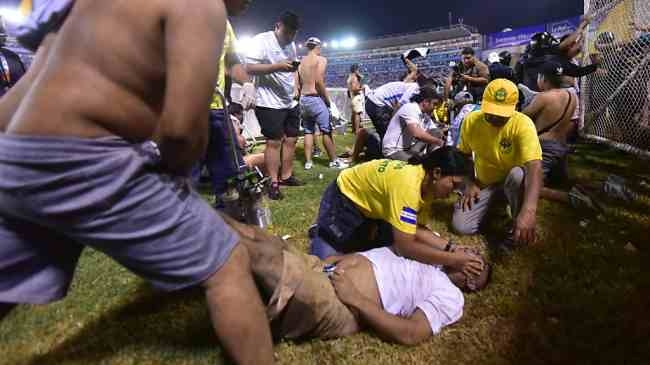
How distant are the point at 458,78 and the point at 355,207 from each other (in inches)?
246

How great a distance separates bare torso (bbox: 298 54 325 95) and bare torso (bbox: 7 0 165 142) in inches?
204

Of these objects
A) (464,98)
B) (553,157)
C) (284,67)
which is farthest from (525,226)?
(464,98)

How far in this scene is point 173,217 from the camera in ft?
3.86

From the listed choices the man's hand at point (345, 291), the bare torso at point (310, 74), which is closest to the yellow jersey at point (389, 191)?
the man's hand at point (345, 291)

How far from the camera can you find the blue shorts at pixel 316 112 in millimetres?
6195

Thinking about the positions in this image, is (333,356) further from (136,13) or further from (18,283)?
(136,13)

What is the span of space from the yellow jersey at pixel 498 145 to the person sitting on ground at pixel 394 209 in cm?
91

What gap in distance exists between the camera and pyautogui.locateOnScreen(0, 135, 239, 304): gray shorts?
41.9 inches

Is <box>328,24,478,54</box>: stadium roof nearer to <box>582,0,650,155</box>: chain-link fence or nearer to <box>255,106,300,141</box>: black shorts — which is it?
<box>582,0,650,155</box>: chain-link fence

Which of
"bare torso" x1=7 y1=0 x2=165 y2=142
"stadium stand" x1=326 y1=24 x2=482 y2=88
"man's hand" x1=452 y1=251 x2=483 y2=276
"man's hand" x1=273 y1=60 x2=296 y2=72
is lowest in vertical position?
"stadium stand" x1=326 y1=24 x2=482 y2=88

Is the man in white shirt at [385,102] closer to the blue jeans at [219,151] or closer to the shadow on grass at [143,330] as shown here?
the blue jeans at [219,151]

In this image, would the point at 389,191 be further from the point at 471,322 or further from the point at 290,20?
the point at 290,20

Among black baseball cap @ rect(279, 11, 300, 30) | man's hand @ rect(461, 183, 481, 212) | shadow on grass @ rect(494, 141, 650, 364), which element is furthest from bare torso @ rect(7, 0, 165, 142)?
black baseball cap @ rect(279, 11, 300, 30)

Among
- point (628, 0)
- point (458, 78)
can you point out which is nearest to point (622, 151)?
point (628, 0)
